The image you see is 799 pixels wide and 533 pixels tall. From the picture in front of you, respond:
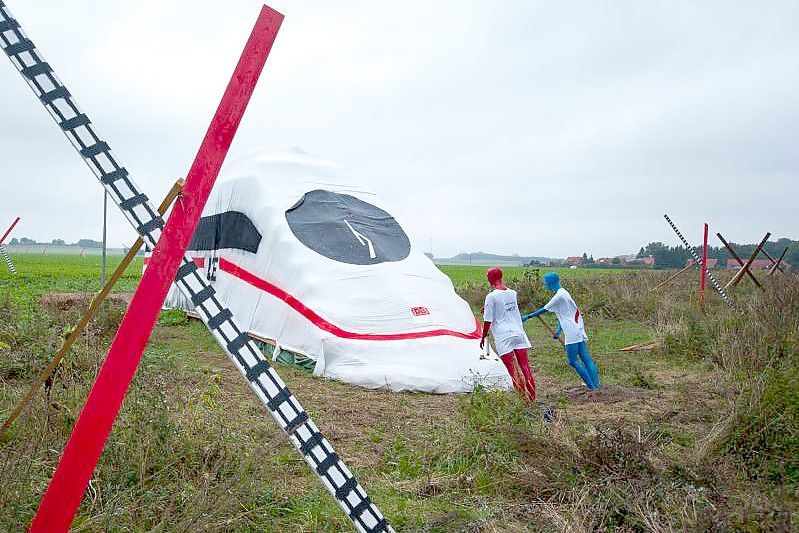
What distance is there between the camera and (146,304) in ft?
8.26

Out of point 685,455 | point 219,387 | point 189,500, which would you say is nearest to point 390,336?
point 219,387

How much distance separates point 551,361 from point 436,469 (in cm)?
587

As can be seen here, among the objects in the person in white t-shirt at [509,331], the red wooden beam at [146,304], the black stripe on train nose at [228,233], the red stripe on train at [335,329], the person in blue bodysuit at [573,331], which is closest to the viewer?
the red wooden beam at [146,304]

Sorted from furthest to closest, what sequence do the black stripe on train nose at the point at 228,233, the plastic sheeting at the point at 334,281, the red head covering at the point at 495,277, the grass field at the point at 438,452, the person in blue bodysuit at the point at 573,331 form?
the black stripe on train nose at the point at 228,233 → the plastic sheeting at the point at 334,281 → the person in blue bodysuit at the point at 573,331 → the red head covering at the point at 495,277 → the grass field at the point at 438,452

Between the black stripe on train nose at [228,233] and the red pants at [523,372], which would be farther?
the black stripe on train nose at [228,233]

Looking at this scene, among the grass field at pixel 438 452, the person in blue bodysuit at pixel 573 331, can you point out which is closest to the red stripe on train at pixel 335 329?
the grass field at pixel 438 452

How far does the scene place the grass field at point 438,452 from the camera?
3623 mm

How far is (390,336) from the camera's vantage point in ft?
27.9

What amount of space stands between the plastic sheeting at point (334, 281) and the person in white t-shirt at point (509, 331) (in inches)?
19.7

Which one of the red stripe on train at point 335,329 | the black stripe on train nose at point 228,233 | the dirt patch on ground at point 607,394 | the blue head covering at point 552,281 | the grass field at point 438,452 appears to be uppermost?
the black stripe on train nose at point 228,233

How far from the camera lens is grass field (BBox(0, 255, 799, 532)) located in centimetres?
362

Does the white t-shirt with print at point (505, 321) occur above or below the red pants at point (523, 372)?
above

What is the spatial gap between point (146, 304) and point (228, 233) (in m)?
9.14

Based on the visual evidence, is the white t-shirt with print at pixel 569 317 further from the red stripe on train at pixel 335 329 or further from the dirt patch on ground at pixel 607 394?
the red stripe on train at pixel 335 329
